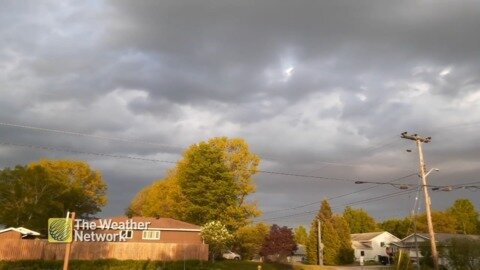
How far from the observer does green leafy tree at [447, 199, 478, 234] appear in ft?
391

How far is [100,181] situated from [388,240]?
61.3m

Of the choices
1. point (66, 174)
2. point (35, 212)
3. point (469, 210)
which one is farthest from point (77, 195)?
point (469, 210)

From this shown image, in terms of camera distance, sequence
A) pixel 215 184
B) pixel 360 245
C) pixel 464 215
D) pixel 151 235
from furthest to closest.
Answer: pixel 464 215, pixel 360 245, pixel 215 184, pixel 151 235

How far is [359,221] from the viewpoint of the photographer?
498ft

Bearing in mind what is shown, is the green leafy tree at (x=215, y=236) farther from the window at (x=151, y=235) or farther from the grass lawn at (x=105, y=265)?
the grass lawn at (x=105, y=265)

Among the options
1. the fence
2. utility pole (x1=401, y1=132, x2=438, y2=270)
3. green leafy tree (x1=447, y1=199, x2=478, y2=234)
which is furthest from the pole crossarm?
green leafy tree (x1=447, y1=199, x2=478, y2=234)

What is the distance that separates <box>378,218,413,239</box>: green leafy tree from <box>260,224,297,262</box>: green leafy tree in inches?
A: 1747

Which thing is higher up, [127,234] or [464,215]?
[464,215]

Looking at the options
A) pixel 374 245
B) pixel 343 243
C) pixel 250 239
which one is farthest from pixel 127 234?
pixel 374 245

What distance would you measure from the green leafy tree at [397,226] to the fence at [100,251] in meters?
71.7

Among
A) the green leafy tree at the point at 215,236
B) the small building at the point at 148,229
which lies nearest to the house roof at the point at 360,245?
the green leafy tree at the point at 215,236

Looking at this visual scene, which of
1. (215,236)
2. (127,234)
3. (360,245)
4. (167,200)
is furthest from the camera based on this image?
(360,245)

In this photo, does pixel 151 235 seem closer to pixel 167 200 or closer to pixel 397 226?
pixel 167 200

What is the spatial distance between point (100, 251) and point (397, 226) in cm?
10214
